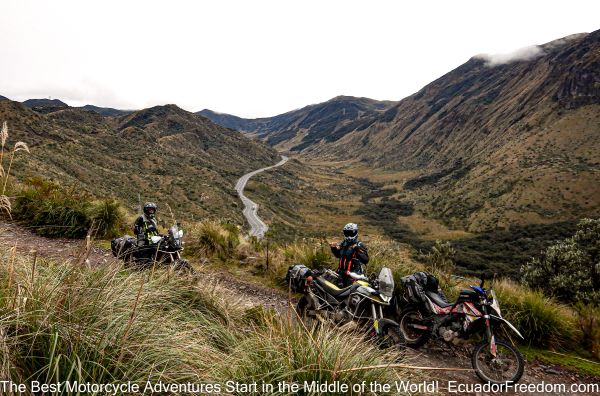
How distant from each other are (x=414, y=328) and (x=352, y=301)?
1287 millimetres

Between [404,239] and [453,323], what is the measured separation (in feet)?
274

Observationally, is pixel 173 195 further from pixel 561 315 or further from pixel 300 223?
pixel 561 315

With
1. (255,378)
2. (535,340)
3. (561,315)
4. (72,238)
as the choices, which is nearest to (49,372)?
(255,378)

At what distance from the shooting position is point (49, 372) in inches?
84.7

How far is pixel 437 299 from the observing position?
18.3ft

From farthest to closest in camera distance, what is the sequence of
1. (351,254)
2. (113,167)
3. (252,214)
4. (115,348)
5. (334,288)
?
1. (252,214)
2. (113,167)
3. (351,254)
4. (334,288)
5. (115,348)

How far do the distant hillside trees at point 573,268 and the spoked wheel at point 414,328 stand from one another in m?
11.8

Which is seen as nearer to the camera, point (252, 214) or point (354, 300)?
point (354, 300)

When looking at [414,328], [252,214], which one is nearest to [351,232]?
[414,328]

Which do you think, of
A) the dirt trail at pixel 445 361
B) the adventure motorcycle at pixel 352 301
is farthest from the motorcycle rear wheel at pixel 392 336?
the dirt trail at pixel 445 361

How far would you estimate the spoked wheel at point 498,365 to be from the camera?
15.3 ft

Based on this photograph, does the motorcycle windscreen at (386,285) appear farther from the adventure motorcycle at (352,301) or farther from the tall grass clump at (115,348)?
the tall grass clump at (115,348)

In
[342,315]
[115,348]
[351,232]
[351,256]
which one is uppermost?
[351,232]

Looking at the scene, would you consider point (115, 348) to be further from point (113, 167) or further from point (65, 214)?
point (113, 167)
